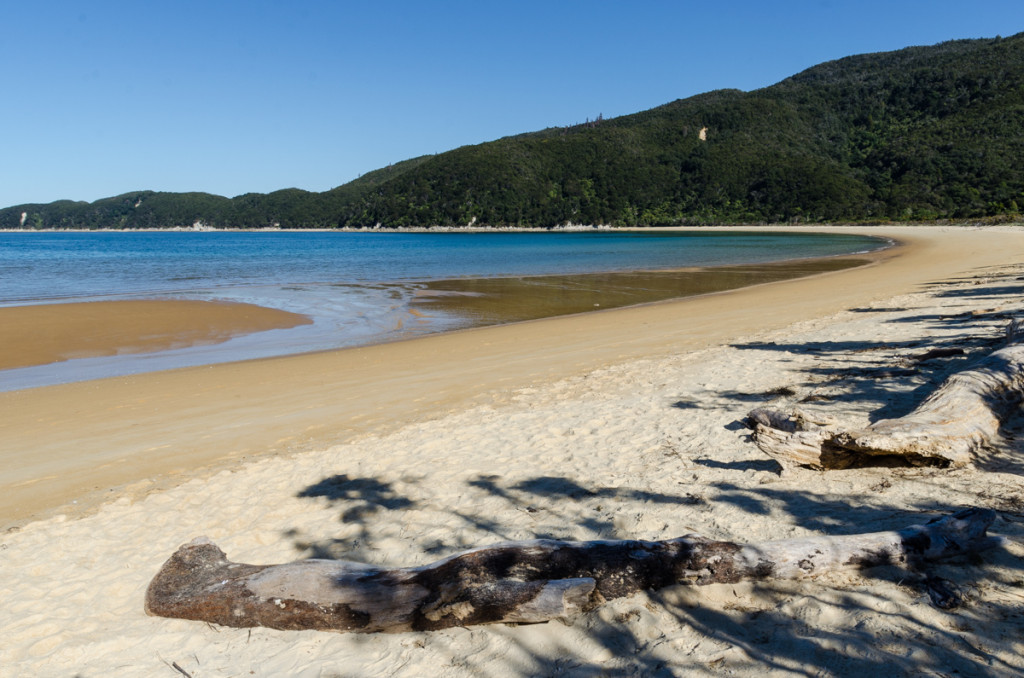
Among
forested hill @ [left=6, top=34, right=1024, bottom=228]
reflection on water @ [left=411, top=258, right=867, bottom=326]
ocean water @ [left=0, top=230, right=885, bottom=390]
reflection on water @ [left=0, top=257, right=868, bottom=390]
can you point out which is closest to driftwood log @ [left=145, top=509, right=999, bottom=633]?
reflection on water @ [left=0, top=257, right=868, bottom=390]

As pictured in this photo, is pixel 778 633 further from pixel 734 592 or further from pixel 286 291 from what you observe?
pixel 286 291

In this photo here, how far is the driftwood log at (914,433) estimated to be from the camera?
3.88m

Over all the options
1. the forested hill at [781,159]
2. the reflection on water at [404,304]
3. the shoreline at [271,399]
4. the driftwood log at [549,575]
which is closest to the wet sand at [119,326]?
the reflection on water at [404,304]

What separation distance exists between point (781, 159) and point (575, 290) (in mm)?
103693

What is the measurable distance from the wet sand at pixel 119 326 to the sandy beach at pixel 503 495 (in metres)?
3.64

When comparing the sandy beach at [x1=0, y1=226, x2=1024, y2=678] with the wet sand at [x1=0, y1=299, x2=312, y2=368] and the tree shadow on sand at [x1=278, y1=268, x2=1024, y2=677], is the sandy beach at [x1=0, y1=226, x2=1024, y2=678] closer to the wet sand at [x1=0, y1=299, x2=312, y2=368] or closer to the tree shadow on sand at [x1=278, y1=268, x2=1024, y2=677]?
the tree shadow on sand at [x1=278, y1=268, x2=1024, y2=677]

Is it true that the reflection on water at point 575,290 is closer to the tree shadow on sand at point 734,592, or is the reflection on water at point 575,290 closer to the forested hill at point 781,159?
the tree shadow on sand at point 734,592

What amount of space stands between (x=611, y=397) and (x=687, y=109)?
480 feet

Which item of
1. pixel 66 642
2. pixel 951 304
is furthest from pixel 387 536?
pixel 951 304

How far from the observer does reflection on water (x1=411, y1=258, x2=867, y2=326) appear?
16.8 meters

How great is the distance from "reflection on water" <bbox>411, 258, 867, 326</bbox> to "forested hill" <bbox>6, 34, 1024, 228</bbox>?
173ft

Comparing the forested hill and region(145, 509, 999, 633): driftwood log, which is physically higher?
the forested hill

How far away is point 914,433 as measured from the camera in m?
3.92

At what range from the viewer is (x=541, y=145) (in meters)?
145
